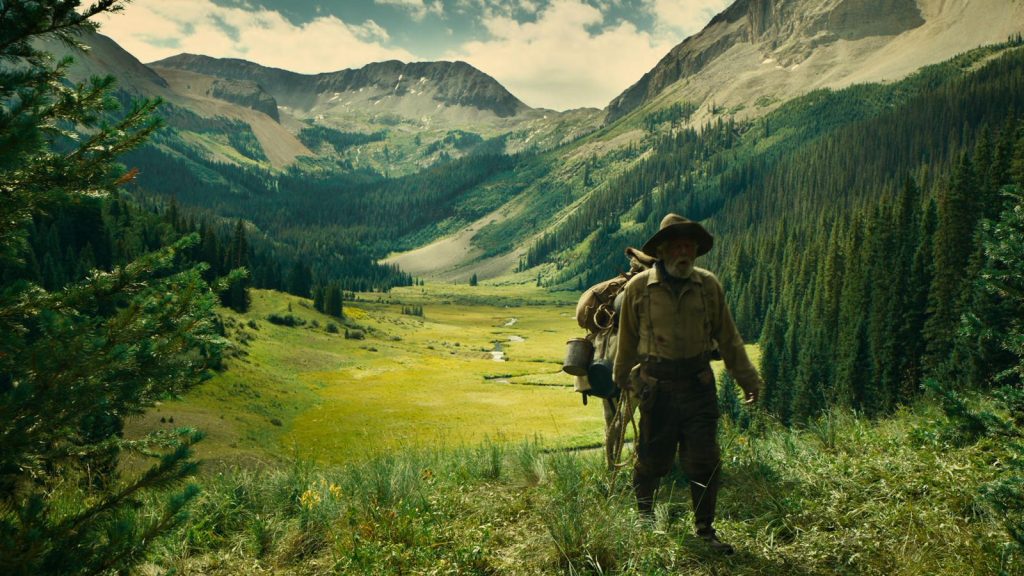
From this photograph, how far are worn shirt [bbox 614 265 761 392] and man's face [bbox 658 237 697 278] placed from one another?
11 centimetres

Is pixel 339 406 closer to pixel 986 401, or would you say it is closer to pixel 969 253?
pixel 986 401

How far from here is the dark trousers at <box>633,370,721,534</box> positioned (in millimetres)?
6352

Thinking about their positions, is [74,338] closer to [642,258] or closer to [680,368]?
[680,368]

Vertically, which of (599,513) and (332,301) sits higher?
(599,513)

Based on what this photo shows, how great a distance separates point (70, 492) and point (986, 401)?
13.8 m

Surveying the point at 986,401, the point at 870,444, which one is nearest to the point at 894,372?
the point at 986,401

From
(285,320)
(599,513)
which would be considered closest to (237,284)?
(285,320)

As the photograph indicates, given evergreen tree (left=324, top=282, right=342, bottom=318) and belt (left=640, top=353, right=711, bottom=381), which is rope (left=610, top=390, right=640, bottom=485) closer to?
belt (left=640, top=353, right=711, bottom=381)

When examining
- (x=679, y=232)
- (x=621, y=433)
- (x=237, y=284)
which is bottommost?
(x=237, y=284)

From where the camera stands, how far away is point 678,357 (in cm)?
662

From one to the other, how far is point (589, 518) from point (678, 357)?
2.35 meters

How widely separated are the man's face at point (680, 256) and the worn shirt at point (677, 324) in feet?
0.38

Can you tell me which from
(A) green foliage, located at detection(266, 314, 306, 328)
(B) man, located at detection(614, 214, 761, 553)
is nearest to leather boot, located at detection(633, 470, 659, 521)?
(B) man, located at detection(614, 214, 761, 553)

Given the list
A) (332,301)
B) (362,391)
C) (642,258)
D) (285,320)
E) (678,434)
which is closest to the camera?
(678,434)
